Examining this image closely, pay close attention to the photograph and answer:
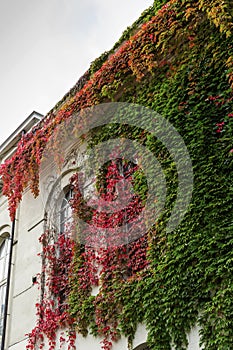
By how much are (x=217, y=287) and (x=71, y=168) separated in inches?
203

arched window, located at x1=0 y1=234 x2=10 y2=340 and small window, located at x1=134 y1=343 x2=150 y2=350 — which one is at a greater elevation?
arched window, located at x1=0 y1=234 x2=10 y2=340

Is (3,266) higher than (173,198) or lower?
higher

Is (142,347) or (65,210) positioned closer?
(142,347)

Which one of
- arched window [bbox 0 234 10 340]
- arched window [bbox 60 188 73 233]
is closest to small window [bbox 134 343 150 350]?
arched window [bbox 60 188 73 233]

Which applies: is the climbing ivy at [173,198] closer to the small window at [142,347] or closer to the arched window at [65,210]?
the small window at [142,347]

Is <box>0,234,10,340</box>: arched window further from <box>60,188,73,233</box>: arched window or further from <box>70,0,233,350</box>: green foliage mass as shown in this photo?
<box>70,0,233,350</box>: green foliage mass

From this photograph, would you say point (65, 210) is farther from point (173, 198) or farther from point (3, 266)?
point (173, 198)

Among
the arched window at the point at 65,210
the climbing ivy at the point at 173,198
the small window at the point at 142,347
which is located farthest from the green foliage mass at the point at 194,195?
the arched window at the point at 65,210

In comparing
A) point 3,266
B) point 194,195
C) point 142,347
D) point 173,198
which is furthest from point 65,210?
point 194,195

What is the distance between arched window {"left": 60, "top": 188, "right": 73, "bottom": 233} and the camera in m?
10.3

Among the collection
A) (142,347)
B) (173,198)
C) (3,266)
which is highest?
(3,266)

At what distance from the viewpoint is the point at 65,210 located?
1052 cm

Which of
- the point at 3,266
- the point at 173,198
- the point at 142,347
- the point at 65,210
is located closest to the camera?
the point at 142,347

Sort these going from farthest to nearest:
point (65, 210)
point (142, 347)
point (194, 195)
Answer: point (65, 210), point (142, 347), point (194, 195)
